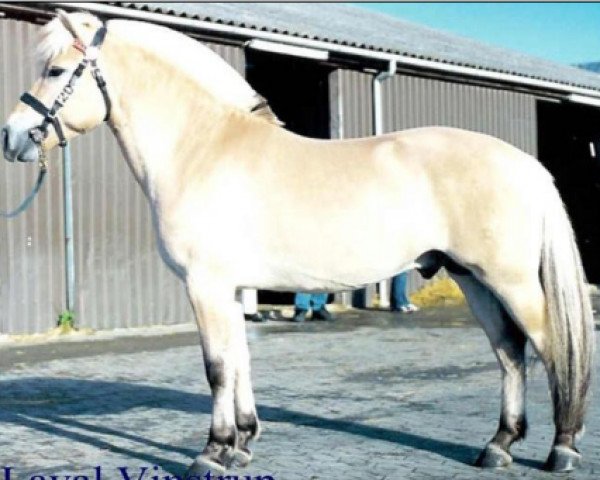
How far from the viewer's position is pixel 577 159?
25297mm

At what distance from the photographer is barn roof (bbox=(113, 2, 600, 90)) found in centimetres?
1535

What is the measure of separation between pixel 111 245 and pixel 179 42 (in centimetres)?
834

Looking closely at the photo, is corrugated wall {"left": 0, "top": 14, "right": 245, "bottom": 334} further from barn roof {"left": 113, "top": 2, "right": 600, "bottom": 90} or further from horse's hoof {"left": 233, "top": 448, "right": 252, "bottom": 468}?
horse's hoof {"left": 233, "top": 448, "right": 252, "bottom": 468}

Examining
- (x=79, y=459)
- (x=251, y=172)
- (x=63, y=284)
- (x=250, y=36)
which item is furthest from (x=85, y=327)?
(x=251, y=172)

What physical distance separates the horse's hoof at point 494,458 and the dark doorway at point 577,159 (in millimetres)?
19125

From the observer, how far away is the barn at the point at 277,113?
1336cm

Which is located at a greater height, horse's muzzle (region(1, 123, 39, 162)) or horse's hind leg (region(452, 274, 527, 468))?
horse's muzzle (region(1, 123, 39, 162))

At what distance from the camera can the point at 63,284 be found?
1378 cm

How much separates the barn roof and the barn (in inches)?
2.4

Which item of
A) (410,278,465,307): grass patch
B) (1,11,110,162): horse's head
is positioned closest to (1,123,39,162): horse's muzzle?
(1,11,110,162): horse's head

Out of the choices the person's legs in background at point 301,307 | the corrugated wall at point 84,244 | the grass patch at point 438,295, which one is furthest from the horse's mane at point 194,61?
the grass patch at point 438,295

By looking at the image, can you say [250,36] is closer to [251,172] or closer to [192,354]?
[192,354]

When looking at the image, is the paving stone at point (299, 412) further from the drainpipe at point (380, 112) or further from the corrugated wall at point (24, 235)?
the drainpipe at point (380, 112)

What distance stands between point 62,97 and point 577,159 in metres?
20.8
